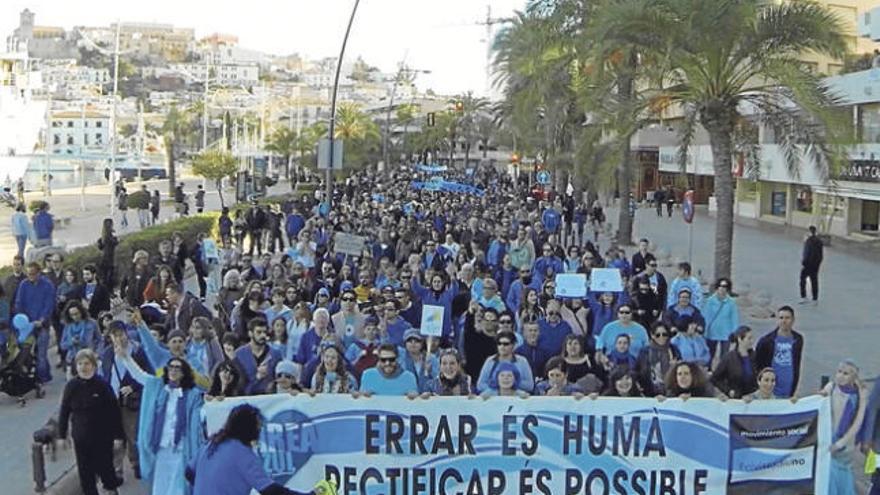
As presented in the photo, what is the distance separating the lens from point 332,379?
8.44 meters

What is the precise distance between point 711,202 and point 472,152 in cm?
8076

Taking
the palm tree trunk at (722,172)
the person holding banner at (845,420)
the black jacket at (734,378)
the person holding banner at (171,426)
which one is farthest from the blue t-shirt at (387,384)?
the palm tree trunk at (722,172)

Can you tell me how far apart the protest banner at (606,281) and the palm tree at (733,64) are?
7287mm

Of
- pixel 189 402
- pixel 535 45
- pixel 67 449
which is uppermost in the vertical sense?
pixel 535 45

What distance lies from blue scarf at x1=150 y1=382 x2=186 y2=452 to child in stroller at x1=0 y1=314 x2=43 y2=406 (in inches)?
202

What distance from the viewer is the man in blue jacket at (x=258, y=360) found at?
863 cm

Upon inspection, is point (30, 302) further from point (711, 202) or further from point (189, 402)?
point (711, 202)

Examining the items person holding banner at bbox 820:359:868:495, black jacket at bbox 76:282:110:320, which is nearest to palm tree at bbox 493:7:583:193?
black jacket at bbox 76:282:110:320

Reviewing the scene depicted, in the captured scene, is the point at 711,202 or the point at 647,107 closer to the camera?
the point at 647,107

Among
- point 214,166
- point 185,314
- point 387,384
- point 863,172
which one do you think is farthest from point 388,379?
point 214,166

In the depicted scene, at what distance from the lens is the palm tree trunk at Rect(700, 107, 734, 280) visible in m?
20.5

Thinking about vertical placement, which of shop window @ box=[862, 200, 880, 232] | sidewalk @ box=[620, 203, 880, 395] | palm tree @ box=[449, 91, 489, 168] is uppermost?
palm tree @ box=[449, 91, 489, 168]

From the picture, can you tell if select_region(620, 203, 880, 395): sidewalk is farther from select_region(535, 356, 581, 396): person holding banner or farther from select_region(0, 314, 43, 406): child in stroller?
select_region(0, 314, 43, 406): child in stroller

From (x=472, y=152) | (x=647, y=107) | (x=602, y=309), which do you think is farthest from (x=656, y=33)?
(x=472, y=152)
